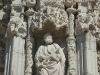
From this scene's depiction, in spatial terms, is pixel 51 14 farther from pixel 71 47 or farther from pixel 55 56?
pixel 55 56

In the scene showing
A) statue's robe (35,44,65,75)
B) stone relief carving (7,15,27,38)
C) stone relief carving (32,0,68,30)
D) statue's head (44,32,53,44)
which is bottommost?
statue's robe (35,44,65,75)

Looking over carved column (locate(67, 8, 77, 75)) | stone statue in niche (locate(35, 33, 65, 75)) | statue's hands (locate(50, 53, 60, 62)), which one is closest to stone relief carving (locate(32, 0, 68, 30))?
carved column (locate(67, 8, 77, 75))

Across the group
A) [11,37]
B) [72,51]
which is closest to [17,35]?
[11,37]

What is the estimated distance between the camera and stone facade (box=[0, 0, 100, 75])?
7906mm

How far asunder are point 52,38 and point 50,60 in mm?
836

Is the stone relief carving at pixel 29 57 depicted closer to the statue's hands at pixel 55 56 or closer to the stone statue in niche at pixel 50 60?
the stone statue in niche at pixel 50 60

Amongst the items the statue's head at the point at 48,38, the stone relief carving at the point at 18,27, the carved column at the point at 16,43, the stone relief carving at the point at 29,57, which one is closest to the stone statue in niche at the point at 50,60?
the statue's head at the point at 48,38

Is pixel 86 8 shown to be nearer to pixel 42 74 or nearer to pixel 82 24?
pixel 82 24

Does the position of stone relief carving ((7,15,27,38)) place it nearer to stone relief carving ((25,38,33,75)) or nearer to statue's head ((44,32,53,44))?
stone relief carving ((25,38,33,75))

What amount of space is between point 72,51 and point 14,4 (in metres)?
2.10

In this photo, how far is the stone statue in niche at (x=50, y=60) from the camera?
7.81 m

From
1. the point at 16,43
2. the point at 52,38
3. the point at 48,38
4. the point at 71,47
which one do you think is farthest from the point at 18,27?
the point at 71,47

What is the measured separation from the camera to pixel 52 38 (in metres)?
8.59

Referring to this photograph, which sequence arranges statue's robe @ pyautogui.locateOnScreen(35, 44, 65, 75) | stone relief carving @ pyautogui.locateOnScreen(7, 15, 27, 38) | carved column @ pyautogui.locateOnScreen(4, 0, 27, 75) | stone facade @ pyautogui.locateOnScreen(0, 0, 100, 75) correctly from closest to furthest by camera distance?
statue's robe @ pyautogui.locateOnScreen(35, 44, 65, 75)
stone facade @ pyautogui.locateOnScreen(0, 0, 100, 75)
carved column @ pyautogui.locateOnScreen(4, 0, 27, 75)
stone relief carving @ pyautogui.locateOnScreen(7, 15, 27, 38)
